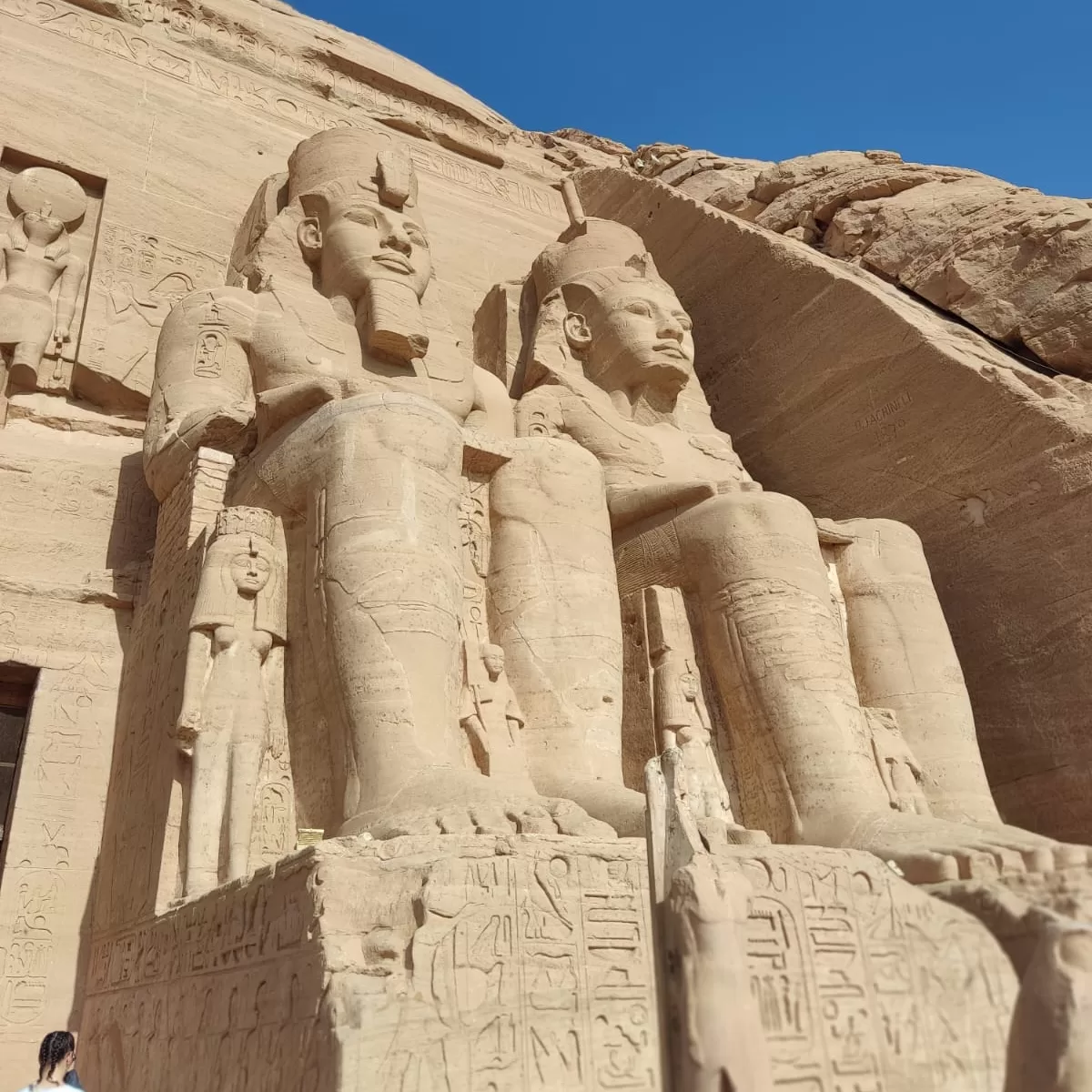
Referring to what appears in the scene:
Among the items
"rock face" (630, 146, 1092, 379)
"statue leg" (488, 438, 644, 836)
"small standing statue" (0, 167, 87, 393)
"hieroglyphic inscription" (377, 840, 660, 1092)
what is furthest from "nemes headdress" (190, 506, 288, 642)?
"rock face" (630, 146, 1092, 379)

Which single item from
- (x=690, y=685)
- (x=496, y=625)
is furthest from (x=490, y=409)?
(x=690, y=685)

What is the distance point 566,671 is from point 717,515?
0.78 metres

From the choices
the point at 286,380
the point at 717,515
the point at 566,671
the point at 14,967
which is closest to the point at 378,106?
the point at 286,380

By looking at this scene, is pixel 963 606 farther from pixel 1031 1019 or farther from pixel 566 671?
pixel 1031 1019

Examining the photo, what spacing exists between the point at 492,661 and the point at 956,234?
11.3 feet

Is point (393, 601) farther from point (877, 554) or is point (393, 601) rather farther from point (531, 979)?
point (877, 554)

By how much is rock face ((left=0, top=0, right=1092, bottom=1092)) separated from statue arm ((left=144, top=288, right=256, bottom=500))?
2 centimetres

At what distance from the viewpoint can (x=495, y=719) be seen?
9.89 ft

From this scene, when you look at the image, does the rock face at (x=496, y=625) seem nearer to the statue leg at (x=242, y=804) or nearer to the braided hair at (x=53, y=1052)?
the statue leg at (x=242, y=804)

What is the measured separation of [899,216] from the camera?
18.6 feet

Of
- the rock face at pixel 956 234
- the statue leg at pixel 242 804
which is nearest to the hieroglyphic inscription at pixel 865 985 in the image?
the statue leg at pixel 242 804

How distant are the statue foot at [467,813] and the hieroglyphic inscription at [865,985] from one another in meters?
0.35

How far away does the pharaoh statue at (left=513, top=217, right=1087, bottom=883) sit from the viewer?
2.98 metres

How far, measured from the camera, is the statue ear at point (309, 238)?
14.1 ft
